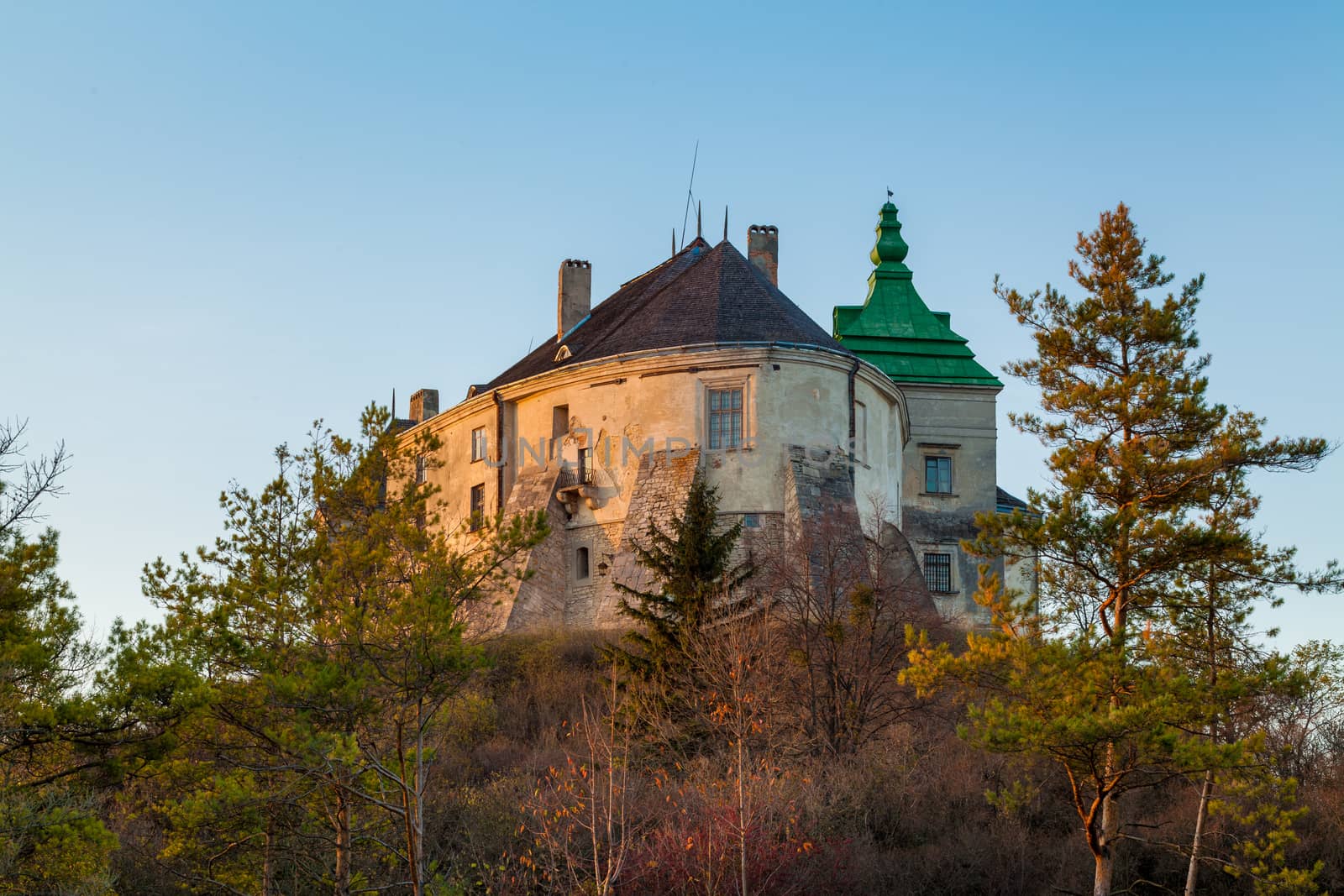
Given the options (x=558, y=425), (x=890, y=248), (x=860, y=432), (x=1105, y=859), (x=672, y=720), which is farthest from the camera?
(x=890, y=248)

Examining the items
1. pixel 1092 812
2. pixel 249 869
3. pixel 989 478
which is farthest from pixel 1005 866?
pixel 989 478

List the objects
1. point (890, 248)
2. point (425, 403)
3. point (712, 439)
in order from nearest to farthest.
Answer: point (712, 439) < point (890, 248) < point (425, 403)

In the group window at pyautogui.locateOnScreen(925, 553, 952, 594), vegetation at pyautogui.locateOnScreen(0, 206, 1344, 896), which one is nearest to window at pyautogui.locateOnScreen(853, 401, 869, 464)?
window at pyautogui.locateOnScreen(925, 553, 952, 594)

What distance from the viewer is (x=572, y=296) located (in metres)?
48.6

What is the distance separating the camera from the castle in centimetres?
3788

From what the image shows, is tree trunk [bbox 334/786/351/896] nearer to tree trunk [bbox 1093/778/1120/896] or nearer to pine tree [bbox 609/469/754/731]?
pine tree [bbox 609/469/754/731]

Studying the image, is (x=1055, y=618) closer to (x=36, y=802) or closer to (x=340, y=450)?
(x=340, y=450)

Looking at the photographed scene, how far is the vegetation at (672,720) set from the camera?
18.6 meters

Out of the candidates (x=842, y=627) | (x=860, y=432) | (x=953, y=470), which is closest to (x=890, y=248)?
(x=953, y=470)

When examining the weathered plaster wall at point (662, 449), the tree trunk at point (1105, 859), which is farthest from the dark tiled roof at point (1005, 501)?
the tree trunk at point (1105, 859)

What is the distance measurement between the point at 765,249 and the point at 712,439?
35.9 feet

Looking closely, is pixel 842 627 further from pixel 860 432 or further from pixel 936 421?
pixel 936 421

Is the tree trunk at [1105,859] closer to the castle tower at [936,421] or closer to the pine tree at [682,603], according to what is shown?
the pine tree at [682,603]

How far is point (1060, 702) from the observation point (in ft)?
63.6
